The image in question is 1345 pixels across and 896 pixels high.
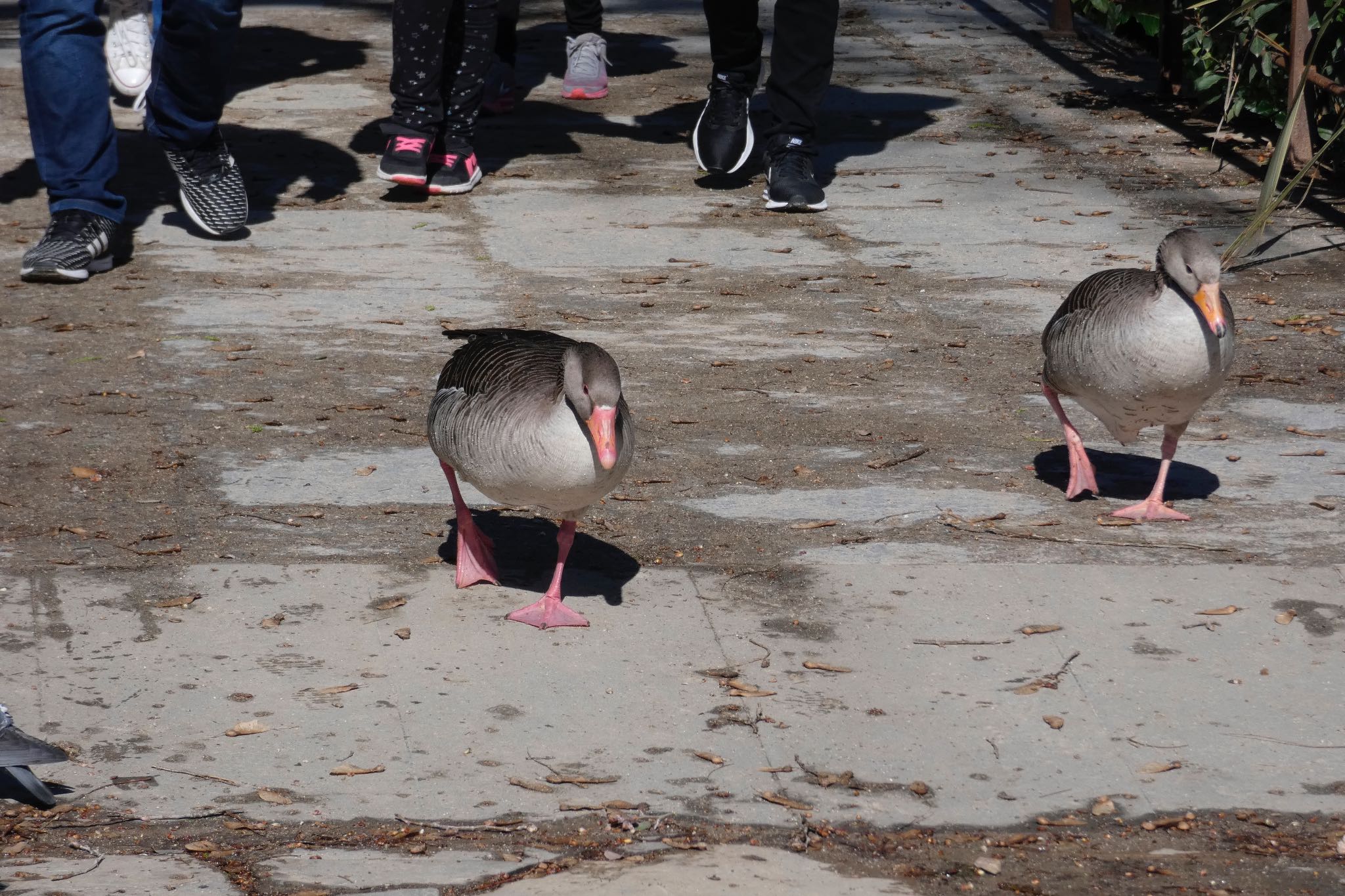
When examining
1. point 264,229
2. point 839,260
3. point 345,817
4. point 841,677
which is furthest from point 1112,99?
point 345,817

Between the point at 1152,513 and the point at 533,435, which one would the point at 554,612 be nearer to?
the point at 533,435

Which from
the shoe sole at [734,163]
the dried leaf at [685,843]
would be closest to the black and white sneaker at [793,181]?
the shoe sole at [734,163]

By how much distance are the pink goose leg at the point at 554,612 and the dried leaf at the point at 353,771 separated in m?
0.82

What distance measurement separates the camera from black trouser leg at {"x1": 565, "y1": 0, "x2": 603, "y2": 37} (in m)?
10.5

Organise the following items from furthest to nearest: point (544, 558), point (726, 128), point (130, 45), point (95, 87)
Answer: point (130, 45), point (726, 128), point (95, 87), point (544, 558)

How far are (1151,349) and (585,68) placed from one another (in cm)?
675

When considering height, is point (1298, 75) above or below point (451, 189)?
above

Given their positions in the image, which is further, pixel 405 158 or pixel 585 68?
pixel 585 68

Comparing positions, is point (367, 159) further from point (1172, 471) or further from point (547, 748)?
point (547, 748)

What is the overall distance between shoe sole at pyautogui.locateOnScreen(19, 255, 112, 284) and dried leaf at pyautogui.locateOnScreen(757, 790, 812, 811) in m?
4.77

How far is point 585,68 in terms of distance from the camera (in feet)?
35.3

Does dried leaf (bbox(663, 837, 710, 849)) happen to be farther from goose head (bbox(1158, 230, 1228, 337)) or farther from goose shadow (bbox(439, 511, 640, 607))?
goose head (bbox(1158, 230, 1228, 337))

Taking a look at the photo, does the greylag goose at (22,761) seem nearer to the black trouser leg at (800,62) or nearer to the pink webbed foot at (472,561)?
the pink webbed foot at (472,561)

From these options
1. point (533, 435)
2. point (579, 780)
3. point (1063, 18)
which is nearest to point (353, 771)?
point (579, 780)
